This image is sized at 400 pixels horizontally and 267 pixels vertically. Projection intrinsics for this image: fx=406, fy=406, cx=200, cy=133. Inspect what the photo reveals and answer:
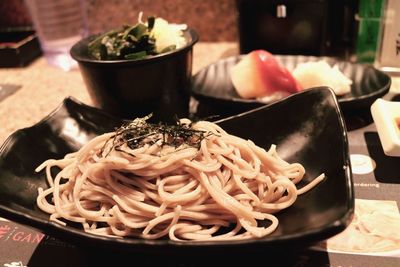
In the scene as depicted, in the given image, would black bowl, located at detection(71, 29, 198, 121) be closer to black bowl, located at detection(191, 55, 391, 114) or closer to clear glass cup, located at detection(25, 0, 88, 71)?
black bowl, located at detection(191, 55, 391, 114)

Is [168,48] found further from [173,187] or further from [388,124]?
[388,124]

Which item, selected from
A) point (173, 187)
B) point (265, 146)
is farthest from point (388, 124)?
point (173, 187)

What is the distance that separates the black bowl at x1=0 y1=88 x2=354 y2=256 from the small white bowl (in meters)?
0.18

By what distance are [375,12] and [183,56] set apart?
0.94 m

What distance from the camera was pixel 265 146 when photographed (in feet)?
3.72

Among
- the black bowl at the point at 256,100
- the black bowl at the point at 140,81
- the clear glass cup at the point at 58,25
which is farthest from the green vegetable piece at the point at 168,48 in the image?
the clear glass cup at the point at 58,25

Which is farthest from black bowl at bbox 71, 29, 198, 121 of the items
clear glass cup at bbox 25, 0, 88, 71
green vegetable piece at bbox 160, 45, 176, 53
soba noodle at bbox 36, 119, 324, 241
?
clear glass cup at bbox 25, 0, 88, 71

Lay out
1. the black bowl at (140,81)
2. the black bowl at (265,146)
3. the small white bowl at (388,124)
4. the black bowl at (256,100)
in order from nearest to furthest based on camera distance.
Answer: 1. the black bowl at (265,146)
2. the small white bowl at (388,124)
3. the black bowl at (140,81)
4. the black bowl at (256,100)

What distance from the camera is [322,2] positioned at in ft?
5.59

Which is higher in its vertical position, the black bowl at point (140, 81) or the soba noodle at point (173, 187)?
the black bowl at point (140, 81)

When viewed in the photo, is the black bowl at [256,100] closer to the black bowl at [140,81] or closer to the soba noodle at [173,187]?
the black bowl at [140,81]

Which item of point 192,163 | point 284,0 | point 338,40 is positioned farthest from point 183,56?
point 338,40

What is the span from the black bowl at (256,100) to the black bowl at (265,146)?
227mm

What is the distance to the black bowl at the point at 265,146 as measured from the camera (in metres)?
0.70
